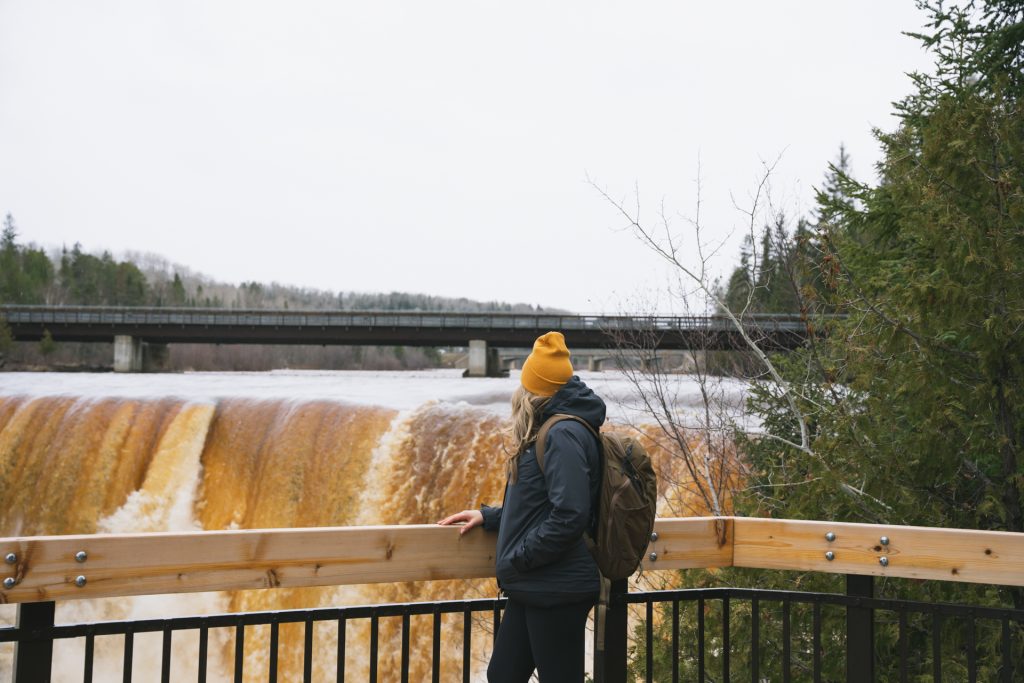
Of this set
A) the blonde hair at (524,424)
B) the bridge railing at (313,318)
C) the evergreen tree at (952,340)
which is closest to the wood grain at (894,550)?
the blonde hair at (524,424)

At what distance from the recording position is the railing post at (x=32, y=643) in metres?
2.33

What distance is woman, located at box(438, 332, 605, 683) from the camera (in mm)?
2502

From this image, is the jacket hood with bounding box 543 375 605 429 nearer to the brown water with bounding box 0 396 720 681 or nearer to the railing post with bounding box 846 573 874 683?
the railing post with bounding box 846 573 874 683

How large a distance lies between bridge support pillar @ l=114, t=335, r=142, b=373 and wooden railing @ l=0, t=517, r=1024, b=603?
36154mm

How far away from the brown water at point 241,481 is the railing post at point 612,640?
10.4m

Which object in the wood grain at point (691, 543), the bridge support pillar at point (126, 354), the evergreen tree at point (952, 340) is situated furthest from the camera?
the bridge support pillar at point (126, 354)

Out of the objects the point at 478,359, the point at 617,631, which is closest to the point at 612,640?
the point at 617,631

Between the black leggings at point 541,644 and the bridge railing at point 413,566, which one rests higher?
the bridge railing at point 413,566

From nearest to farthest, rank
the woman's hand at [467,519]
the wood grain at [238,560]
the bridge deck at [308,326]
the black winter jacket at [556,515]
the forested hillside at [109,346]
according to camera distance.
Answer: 1. the wood grain at [238,560]
2. the black winter jacket at [556,515]
3. the woman's hand at [467,519]
4. the bridge deck at [308,326]
5. the forested hillside at [109,346]

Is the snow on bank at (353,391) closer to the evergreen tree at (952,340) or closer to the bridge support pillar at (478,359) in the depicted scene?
the bridge support pillar at (478,359)

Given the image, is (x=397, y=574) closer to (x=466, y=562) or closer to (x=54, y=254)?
(x=466, y=562)

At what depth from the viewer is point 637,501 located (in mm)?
2553

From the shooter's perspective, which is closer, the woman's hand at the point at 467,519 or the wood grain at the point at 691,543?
the woman's hand at the point at 467,519

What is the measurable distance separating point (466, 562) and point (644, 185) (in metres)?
6.63
